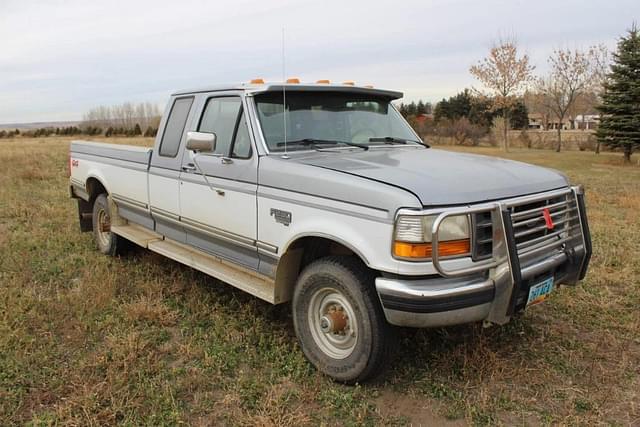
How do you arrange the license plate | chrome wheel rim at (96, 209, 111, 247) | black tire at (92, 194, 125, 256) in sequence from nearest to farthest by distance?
the license plate → black tire at (92, 194, 125, 256) → chrome wheel rim at (96, 209, 111, 247)

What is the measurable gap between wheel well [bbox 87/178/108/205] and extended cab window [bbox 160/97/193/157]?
201 centimetres

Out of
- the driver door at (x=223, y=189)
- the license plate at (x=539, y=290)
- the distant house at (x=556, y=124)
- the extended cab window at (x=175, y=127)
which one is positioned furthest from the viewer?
the distant house at (x=556, y=124)

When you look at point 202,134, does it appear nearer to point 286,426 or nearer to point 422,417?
point 286,426

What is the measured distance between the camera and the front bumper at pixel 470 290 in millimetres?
3100

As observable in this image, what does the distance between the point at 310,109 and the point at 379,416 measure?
2560mm

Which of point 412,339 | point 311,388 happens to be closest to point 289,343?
point 311,388

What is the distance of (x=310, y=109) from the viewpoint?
457 cm

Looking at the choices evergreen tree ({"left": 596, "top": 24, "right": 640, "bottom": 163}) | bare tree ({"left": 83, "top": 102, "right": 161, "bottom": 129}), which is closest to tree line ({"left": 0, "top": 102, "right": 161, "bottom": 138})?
bare tree ({"left": 83, "top": 102, "right": 161, "bottom": 129})

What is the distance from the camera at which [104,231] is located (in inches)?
269

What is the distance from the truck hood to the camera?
3.21 meters

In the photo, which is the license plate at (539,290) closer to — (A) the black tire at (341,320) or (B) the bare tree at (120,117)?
(A) the black tire at (341,320)

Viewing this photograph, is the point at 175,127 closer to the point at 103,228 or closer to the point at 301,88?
the point at 301,88

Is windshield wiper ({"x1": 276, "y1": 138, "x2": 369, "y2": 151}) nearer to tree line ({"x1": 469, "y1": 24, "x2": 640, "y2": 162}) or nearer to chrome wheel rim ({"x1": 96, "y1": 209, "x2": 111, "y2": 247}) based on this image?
chrome wheel rim ({"x1": 96, "y1": 209, "x2": 111, "y2": 247})

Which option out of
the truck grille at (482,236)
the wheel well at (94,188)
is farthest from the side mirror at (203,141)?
the wheel well at (94,188)
